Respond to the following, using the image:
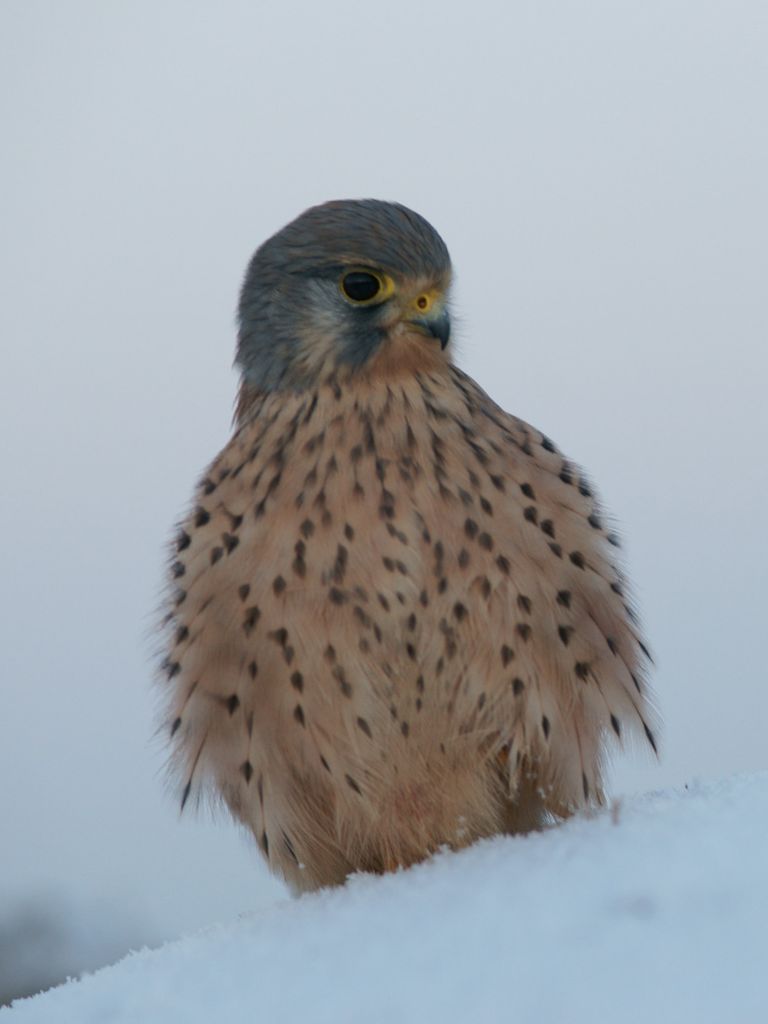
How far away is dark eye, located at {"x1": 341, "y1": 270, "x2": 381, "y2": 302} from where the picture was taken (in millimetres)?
3537

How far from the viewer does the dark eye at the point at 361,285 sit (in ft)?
11.6

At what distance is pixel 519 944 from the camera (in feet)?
7.16

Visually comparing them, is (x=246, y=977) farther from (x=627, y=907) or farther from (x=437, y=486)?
(x=437, y=486)

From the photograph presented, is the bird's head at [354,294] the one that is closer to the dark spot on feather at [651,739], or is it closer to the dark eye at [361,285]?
the dark eye at [361,285]

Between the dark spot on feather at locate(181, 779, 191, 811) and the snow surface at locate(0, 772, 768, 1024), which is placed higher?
the dark spot on feather at locate(181, 779, 191, 811)

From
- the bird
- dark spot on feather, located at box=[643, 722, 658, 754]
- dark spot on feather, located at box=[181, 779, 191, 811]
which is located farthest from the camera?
dark spot on feather, located at box=[643, 722, 658, 754]

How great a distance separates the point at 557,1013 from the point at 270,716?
1.36 metres

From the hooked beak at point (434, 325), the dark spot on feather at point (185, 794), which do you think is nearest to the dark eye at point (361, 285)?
the hooked beak at point (434, 325)

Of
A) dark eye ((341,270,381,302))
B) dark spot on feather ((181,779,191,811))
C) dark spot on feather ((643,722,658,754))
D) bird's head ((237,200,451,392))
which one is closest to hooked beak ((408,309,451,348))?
bird's head ((237,200,451,392))

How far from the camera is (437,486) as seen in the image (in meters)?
3.24

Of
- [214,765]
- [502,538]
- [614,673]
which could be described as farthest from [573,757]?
[214,765]

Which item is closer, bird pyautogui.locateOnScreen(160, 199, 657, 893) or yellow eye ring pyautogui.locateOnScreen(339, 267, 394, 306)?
bird pyautogui.locateOnScreen(160, 199, 657, 893)

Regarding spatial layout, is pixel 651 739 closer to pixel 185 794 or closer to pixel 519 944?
pixel 185 794

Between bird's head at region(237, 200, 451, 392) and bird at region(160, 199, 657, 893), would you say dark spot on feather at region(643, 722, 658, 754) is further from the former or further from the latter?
bird's head at region(237, 200, 451, 392)
